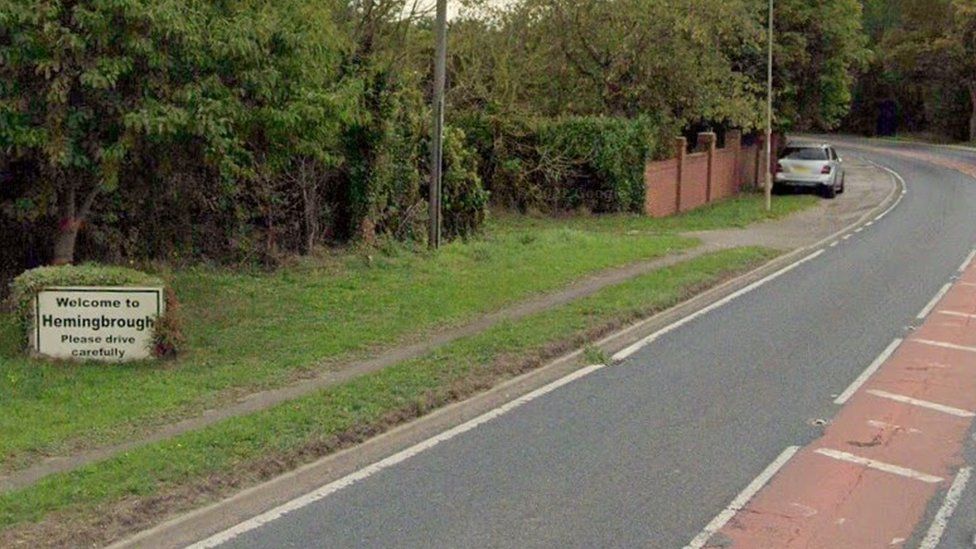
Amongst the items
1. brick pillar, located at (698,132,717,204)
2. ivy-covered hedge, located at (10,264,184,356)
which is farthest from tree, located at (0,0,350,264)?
brick pillar, located at (698,132,717,204)

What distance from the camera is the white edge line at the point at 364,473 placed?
7.42m

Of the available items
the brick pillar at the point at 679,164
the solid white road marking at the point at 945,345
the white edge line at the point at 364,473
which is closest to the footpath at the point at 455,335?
the white edge line at the point at 364,473

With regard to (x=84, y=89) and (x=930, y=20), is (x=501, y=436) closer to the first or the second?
A: (x=84, y=89)

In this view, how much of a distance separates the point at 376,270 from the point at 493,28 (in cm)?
1590

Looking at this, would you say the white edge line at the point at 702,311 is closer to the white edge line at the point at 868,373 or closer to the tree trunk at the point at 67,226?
the white edge line at the point at 868,373

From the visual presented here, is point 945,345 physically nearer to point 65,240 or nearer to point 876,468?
point 876,468

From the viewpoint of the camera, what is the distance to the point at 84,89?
479 inches

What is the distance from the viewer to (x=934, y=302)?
17.9 metres

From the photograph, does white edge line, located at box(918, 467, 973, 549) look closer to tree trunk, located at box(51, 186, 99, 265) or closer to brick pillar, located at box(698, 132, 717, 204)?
tree trunk, located at box(51, 186, 99, 265)

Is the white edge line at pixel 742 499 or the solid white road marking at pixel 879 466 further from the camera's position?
the solid white road marking at pixel 879 466

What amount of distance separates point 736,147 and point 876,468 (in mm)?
33330

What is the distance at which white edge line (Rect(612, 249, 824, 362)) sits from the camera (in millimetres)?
13838

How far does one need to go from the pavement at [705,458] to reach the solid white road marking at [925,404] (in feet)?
0.10

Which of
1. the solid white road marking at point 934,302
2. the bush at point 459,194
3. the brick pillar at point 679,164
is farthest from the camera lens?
the brick pillar at point 679,164
